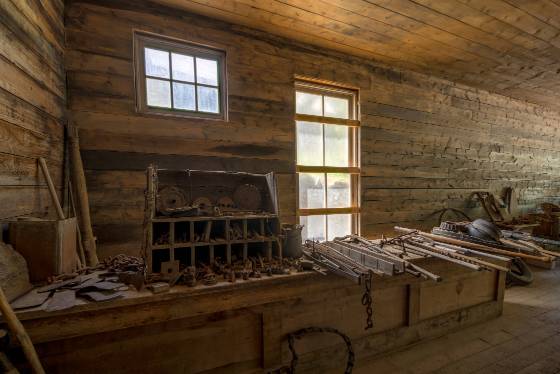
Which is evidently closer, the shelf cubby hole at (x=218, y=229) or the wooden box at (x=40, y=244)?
the wooden box at (x=40, y=244)

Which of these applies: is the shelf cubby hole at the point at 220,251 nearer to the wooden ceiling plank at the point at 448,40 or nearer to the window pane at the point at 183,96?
the window pane at the point at 183,96

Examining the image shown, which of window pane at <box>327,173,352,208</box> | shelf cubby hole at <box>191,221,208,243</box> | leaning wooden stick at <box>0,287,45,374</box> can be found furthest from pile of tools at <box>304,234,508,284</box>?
leaning wooden stick at <box>0,287,45,374</box>

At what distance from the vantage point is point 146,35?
264 centimetres

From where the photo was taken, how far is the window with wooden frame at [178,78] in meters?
2.65

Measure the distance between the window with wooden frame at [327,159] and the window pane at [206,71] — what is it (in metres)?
1.07

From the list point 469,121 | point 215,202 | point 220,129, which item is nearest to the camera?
point 215,202

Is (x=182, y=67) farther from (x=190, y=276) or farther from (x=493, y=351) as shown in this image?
(x=493, y=351)

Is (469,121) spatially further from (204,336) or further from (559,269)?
(204,336)

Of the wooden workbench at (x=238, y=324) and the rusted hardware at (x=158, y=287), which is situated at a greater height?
the rusted hardware at (x=158, y=287)

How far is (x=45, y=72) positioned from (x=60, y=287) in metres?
1.62

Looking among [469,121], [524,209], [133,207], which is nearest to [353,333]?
[133,207]

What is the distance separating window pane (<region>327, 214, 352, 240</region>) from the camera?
12.5ft

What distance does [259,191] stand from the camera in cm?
215

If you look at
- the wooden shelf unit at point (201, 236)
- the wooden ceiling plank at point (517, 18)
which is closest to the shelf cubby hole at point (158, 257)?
the wooden shelf unit at point (201, 236)
